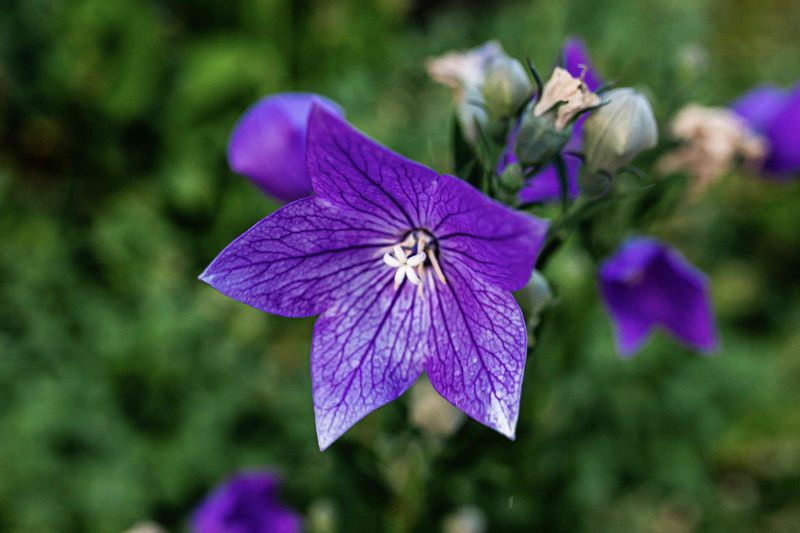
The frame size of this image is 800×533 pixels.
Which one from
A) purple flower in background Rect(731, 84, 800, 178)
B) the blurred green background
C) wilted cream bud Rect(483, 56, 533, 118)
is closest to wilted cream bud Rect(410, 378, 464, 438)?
the blurred green background

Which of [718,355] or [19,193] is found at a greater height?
[19,193]

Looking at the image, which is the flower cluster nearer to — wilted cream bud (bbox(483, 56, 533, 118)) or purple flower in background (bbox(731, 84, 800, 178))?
wilted cream bud (bbox(483, 56, 533, 118))

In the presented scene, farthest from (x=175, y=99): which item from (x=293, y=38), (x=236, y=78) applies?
(x=293, y=38)

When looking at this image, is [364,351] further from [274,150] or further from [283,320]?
[283,320]

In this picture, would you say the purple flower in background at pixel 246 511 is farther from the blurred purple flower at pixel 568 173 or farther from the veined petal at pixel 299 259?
the blurred purple flower at pixel 568 173

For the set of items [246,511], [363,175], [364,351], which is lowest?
[246,511]

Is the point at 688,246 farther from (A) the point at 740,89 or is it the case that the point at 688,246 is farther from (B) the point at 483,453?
(B) the point at 483,453

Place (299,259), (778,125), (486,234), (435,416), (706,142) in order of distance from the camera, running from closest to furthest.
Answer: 1. (486,234)
2. (299,259)
3. (435,416)
4. (706,142)
5. (778,125)

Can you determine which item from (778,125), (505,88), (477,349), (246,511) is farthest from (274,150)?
(778,125)
